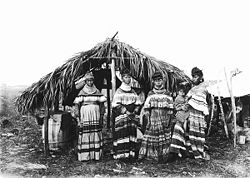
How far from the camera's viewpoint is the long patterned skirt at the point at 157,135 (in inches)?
240

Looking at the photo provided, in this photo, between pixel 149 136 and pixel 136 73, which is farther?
pixel 136 73

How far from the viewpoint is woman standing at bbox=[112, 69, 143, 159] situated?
624 cm

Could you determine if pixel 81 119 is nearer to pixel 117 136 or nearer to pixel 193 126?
pixel 117 136

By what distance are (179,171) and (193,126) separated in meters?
1.00

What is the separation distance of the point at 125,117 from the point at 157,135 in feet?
2.56

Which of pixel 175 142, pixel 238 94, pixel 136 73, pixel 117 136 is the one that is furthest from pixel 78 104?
pixel 238 94

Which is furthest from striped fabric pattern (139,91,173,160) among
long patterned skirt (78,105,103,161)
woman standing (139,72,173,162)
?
long patterned skirt (78,105,103,161)

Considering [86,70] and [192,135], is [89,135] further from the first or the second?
[192,135]

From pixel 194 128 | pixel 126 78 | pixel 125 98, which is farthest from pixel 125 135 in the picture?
pixel 194 128

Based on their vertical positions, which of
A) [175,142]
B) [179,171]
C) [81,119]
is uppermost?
[81,119]

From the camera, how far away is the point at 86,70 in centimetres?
742

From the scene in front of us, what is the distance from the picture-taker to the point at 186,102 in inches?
251

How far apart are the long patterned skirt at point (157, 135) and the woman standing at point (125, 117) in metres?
0.32

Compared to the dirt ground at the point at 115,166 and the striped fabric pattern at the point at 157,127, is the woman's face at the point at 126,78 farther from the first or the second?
the dirt ground at the point at 115,166
